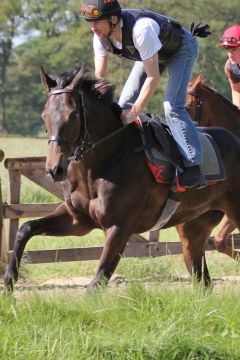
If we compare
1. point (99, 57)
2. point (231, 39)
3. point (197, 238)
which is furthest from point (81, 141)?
point (231, 39)

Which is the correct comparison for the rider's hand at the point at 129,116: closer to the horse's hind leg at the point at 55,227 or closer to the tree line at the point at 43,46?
the horse's hind leg at the point at 55,227

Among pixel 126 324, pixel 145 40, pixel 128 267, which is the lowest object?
pixel 128 267

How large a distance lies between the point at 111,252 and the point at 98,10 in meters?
1.94

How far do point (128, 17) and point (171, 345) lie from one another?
299cm

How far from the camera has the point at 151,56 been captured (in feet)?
22.9

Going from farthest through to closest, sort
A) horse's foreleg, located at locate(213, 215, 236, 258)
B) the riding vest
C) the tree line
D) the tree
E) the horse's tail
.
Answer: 1. the tree
2. the tree line
3. horse's foreleg, located at locate(213, 215, 236, 258)
4. the horse's tail
5. the riding vest

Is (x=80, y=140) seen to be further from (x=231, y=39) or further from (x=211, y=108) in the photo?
(x=211, y=108)

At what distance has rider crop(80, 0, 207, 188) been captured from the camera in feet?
22.9

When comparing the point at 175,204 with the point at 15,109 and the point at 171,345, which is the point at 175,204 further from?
the point at 15,109

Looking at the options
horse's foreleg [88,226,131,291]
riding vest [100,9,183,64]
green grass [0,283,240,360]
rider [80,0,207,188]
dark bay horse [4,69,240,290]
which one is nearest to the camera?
green grass [0,283,240,360]

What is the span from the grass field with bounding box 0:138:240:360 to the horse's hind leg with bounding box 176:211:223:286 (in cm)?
180

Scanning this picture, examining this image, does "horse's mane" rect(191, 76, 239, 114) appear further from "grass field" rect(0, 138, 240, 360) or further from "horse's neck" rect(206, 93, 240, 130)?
"grass field" rect(0, 138, 240, 360)

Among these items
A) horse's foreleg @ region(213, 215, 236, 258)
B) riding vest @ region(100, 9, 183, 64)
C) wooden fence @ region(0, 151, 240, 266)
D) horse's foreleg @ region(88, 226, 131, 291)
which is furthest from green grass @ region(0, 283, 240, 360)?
wooden fence @ region(0, 151, 240, 266)

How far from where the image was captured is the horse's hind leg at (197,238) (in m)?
8.45
